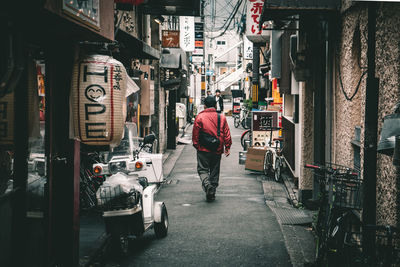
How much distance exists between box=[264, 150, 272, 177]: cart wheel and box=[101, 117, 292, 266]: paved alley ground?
1.46 metres

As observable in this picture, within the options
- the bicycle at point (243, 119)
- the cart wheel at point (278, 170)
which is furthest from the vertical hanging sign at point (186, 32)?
the cart wheel at point (278, 170)

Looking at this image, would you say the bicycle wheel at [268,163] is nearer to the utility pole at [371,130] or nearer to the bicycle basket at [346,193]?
the utility pole at [371,130]

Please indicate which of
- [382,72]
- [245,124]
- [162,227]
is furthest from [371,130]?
[245,124]

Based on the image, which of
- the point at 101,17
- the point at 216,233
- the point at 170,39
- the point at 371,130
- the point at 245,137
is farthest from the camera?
the point at 245,137

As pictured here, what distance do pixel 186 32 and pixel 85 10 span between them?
2083 centimetres

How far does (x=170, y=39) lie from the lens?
64.8 ft

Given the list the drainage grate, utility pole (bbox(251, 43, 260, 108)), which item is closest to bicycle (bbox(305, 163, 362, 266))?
the drainage grate

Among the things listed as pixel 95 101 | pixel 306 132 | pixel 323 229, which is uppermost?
pixel 95 101

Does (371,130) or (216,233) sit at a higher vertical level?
(371,130)

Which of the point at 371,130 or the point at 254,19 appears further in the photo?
the point at 254,19

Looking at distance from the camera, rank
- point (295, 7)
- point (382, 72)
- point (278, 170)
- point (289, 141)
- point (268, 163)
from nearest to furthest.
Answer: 1. point (382, 72)
2. point (295, 7)
3. point (289, 141)
4. point (278, 170)
5. point (268, 163)

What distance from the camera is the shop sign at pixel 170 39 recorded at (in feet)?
64.7

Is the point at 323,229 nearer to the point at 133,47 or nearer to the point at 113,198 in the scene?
the point at 113,198

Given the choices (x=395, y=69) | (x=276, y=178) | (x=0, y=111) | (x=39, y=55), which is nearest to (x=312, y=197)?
(x=276, y=178)
